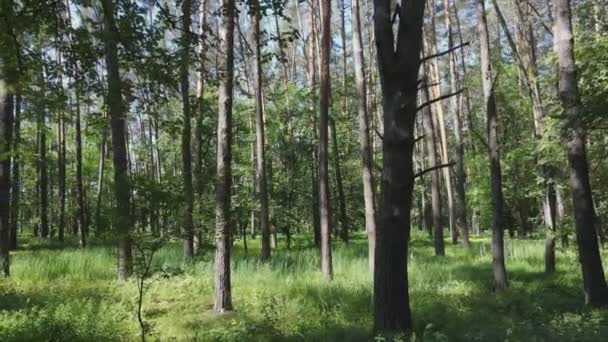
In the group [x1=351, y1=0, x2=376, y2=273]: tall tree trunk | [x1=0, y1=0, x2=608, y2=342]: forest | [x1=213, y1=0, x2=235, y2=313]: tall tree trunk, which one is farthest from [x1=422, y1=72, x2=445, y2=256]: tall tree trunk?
[x1=213, y1=0, x2=235, y2=313]: tall tree trunk

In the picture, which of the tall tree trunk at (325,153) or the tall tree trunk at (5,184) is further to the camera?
the tall tree trunk at (325,153)

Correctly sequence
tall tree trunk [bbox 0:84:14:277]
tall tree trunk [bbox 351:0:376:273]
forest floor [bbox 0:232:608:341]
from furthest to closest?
1. tall tree trunk [bbox 351:0:376:273]
2. tall tree trunk [bbox 0:84:14:277]
3. forest floor [bbox 0:232:608:341]

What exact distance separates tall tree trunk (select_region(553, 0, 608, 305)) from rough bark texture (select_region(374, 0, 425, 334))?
3947 mm

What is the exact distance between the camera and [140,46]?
4.98m

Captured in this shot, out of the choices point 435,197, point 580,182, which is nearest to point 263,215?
point 435,197

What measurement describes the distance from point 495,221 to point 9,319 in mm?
8131

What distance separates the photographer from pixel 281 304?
7328 millimetres

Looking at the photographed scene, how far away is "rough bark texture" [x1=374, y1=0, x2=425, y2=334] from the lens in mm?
4543

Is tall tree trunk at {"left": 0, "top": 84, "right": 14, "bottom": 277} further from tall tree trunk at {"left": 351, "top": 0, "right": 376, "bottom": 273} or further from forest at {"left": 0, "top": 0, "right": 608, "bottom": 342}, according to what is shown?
tall tree trunk at {"left": 351, "top": 0, "right": 376, "bottom": 273}

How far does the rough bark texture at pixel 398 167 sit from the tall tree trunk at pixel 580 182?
3.95m

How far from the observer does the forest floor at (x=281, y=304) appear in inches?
221

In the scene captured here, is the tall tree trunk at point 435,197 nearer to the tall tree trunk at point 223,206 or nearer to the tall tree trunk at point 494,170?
the tall tree trunk at point 494,170

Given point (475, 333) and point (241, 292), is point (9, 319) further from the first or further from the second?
point (475, 333)

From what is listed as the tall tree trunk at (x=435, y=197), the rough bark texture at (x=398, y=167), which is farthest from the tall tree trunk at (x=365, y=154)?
the rough bark texture at (x=398, y=167)
